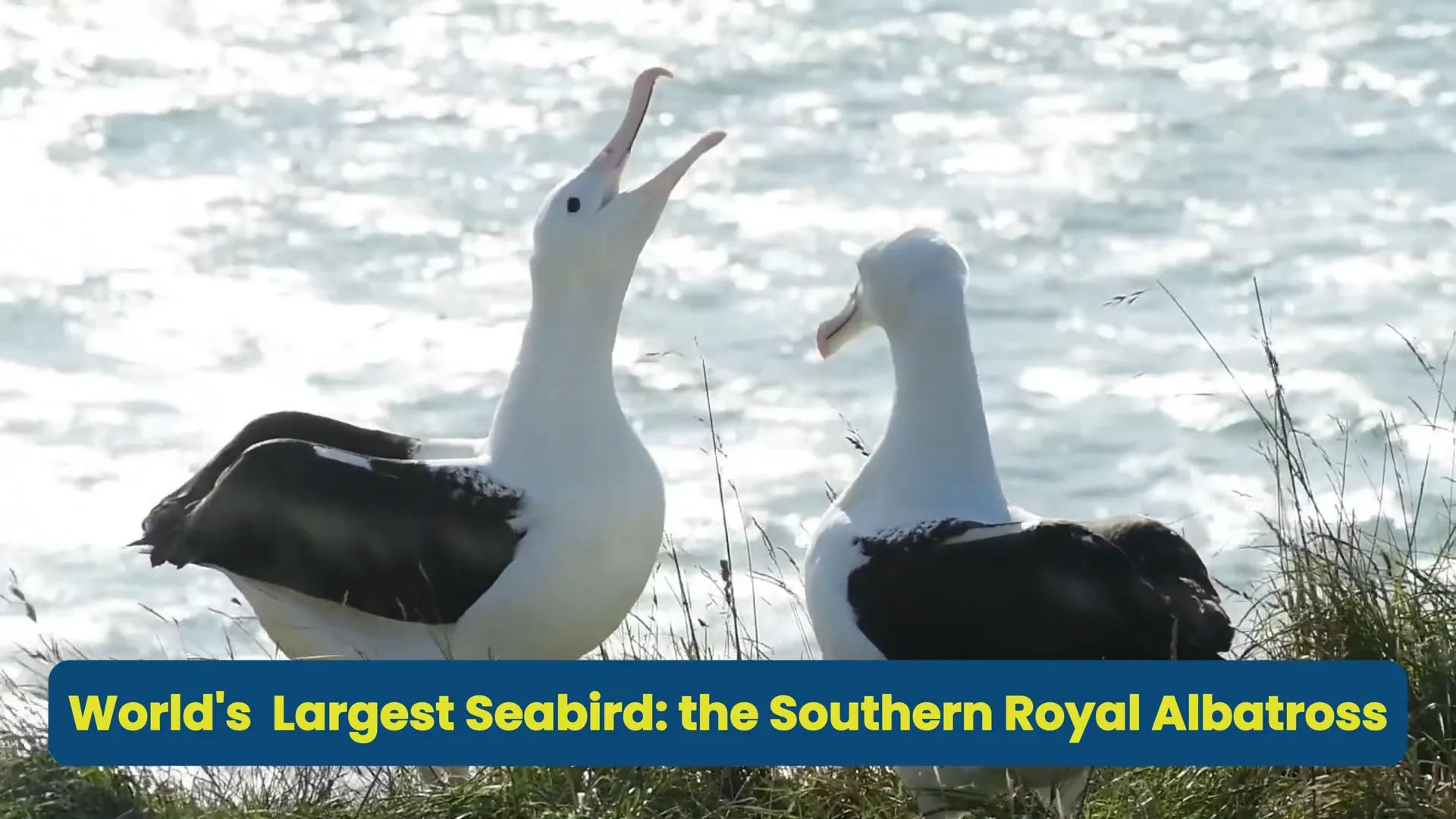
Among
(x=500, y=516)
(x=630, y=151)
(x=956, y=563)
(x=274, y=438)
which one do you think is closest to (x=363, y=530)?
(x=500, y=516)

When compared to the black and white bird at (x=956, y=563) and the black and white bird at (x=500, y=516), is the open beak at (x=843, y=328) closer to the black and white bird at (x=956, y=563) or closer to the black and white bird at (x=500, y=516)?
the black and white bird at (x=956, y=563)

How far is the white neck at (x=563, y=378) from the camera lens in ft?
16.2

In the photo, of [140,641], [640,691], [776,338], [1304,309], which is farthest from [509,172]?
[640,691]

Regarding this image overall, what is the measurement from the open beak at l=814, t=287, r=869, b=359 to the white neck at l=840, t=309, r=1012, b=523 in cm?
28

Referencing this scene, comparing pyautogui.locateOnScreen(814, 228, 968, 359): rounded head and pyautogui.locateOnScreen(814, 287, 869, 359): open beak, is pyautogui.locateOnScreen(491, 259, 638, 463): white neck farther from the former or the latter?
pyautogui.locateOnScreen(814, 228, 968, 359): rounded head

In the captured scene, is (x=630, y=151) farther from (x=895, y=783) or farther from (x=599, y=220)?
(x=895, y=783)

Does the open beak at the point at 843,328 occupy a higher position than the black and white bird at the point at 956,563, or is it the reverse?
the open beak at the point at 843,328

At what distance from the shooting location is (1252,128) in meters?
14.4

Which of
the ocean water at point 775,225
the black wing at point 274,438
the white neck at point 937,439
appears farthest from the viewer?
the ocean water at point 775,225

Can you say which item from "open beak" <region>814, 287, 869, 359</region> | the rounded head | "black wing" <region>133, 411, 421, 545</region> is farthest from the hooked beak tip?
"black wing" <region>133, 411, 421, 545</region>

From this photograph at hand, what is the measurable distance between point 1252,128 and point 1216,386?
4697 mm

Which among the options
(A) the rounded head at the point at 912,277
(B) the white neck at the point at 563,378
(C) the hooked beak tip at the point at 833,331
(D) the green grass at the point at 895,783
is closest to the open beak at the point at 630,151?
(B) the white neck at the point at 563,378

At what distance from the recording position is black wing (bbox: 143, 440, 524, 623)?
4.73 meters

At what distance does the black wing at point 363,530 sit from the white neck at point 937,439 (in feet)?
2.63
